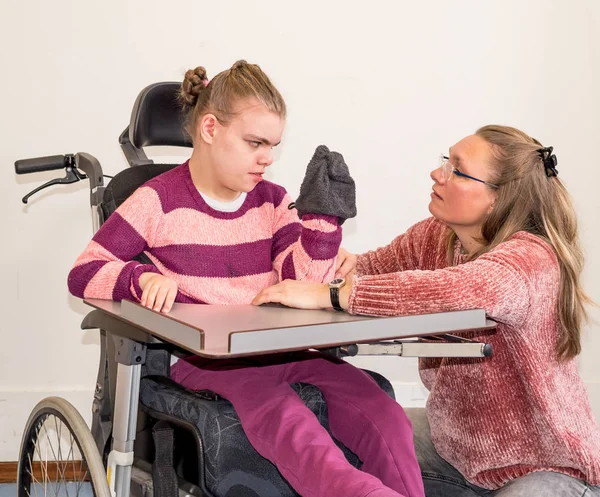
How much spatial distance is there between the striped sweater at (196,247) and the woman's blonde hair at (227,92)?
0.14 metres

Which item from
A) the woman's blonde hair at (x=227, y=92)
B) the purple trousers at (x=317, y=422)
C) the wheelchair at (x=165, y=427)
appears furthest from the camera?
the woman's blonde hair at (x=227, y=92)

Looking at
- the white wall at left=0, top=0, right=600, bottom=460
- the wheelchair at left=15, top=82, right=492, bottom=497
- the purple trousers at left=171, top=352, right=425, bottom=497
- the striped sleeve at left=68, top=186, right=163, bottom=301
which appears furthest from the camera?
the white wall at left=0, top=0, right=600, bottom=460

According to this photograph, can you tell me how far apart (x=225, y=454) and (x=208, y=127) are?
2.21 ft

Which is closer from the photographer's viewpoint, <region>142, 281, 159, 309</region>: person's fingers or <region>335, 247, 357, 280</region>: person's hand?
<region>142, 281, 159, 309</region>: person's fingers

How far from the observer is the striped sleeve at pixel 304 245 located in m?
1.48

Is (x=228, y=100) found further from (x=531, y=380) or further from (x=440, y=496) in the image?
(x=440, y=496)

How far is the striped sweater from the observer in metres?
1.44

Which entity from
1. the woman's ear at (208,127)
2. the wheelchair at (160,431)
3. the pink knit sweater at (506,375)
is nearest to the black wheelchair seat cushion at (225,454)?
the wheelchair at (160,431)

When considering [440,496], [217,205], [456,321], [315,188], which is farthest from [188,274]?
[440,496]

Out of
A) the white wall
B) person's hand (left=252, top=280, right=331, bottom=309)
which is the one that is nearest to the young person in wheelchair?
person's hand (left=252, top=280, right=331, bottom=309)

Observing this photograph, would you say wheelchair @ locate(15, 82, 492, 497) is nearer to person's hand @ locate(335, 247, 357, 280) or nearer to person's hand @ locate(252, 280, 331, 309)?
person's hand @ locate(252, 280, 331, 309)

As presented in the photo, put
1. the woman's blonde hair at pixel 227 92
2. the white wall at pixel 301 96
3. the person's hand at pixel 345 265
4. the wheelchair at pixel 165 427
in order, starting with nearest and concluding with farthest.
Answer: the wheelchair at pixel 165 427 < the woman's blonde hair at pixel 227 92 < the person's hand at pixel 345 265 < the white wall at pixel 301 96

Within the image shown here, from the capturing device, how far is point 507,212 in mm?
1567

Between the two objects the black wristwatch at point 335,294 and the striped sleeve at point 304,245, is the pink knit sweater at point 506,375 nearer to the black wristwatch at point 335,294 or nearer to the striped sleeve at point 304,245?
the black wristwatch at point 335,294
